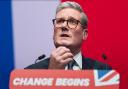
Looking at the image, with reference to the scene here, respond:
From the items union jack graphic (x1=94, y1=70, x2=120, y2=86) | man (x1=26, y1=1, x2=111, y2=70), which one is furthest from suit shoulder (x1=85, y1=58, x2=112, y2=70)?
union jack graphic (x1=94, y1=70, x2=120, y2=86)

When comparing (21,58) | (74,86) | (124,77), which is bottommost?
(124,77)

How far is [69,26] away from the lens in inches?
49.2

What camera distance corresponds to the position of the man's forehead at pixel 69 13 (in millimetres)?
1276

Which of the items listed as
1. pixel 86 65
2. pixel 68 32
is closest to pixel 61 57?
pixel 68 32

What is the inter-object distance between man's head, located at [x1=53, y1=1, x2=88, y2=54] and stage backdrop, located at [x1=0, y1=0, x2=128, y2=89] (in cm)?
48

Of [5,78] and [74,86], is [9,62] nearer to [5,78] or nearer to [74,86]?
[5,78]

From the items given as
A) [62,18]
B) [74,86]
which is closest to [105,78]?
[74,86]

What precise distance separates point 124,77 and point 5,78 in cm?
66

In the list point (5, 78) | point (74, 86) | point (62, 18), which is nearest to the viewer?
point (74, 86)

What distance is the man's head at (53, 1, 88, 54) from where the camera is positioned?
123 centimetres

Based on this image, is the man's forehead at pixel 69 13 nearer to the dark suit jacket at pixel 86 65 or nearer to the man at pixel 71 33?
the man at pixel 71 33

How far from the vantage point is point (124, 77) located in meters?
1.79

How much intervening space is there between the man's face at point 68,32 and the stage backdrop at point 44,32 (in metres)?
0.50

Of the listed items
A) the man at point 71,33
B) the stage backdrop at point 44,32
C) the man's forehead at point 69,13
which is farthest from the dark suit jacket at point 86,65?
the stage backdrop at point 44,32
